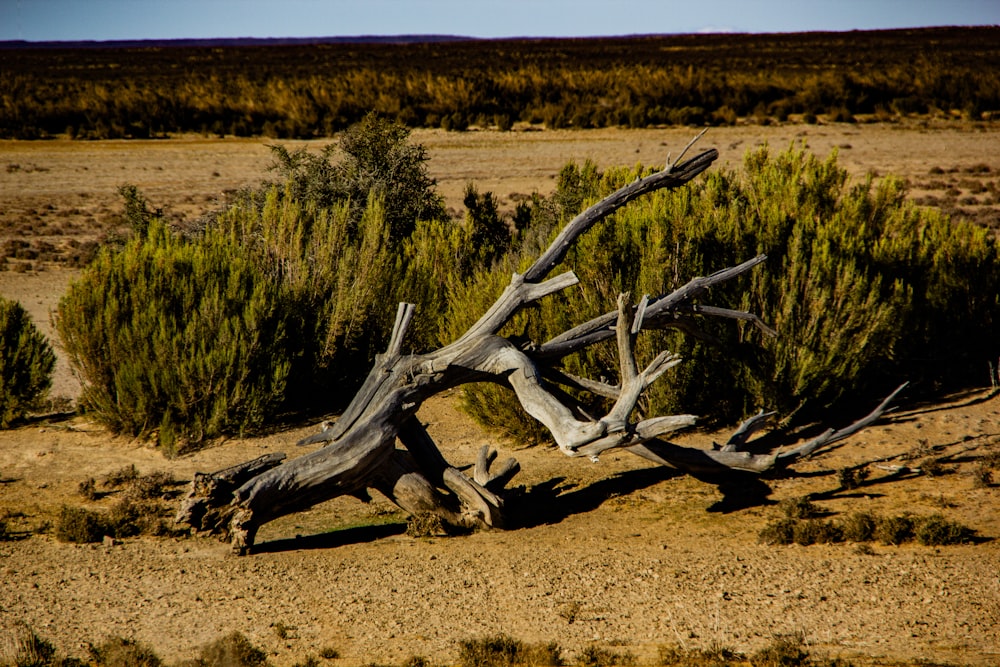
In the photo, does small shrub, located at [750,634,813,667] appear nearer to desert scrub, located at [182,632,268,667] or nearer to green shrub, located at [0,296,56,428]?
desert scrub, located at [182,632,268,667]

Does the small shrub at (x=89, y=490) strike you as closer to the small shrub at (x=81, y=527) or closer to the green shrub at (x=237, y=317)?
the small shrub at (x=81, y=527)

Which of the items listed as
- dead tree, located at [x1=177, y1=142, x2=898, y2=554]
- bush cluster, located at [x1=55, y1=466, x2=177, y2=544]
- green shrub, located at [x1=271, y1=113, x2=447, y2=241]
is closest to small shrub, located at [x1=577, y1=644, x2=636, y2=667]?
dead tree, located at [x1=177, y1=142, x2=898, y2=554]

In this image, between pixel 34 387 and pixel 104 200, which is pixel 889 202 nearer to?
pixel 34 387

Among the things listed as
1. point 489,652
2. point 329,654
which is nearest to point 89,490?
point 329,654

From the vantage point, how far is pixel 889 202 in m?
10.3


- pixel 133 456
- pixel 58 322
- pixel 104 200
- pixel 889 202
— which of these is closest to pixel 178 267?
pixel 58 322

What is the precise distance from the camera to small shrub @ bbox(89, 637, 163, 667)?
4.46 metres

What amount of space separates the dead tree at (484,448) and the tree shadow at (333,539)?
232 mm

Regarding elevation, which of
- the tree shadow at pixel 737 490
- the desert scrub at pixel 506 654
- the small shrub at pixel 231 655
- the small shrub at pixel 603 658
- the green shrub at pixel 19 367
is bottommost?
the tree shadow at pixel 737 490

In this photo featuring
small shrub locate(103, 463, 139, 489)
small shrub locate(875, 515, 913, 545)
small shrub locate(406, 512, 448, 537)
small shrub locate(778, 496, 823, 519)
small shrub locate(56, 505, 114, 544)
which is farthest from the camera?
small shrub locate(103, 463, 139, 489)

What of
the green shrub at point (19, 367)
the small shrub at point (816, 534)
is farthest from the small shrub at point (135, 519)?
the small shrub at point (816, 534)

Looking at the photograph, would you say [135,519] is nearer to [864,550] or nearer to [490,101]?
[864,550]

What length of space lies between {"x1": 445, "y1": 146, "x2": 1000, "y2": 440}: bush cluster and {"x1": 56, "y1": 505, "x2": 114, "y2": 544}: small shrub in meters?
3.19

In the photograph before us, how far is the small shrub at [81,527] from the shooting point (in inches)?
236
